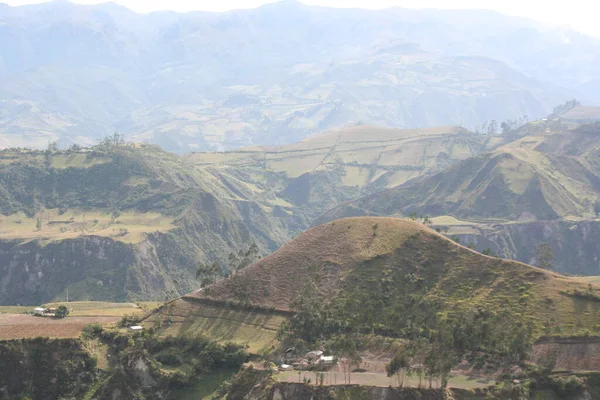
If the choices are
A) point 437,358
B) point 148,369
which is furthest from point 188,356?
point 437,358

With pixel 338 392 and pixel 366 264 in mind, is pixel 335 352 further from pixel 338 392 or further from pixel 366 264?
pixel 366 264

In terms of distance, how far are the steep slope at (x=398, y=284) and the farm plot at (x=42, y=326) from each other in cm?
2129

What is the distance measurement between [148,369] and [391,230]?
5868 cm

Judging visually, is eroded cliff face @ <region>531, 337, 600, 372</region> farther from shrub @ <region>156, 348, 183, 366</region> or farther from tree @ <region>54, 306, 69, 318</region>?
tree @ <region>54, 306, 69, 318</region>

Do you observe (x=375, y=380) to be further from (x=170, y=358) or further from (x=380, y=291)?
(x=170, y=358)

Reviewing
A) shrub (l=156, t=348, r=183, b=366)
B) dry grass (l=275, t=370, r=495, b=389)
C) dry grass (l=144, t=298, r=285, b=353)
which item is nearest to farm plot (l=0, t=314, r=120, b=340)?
dry grass (l=144, t=298, r=285, b=353)

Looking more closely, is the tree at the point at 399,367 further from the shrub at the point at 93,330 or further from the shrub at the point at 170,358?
the shrub at the point at 93,330

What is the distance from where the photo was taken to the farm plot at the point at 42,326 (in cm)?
12344

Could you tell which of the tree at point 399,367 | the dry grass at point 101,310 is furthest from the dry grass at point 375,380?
the dry grass at point 101,310

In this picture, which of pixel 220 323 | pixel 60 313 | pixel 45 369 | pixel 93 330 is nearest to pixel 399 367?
pixel 220 323

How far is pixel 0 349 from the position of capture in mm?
117312

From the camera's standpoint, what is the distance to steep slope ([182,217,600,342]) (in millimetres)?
114688

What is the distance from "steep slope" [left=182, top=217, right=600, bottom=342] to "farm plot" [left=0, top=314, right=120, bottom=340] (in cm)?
2129

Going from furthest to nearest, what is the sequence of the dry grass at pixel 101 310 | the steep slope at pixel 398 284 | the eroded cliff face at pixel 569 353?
1. the dry grass at pixel 101 310
2. the steep slope at pixel 398 284
3. the eroded cliff face at pixel 569 353
